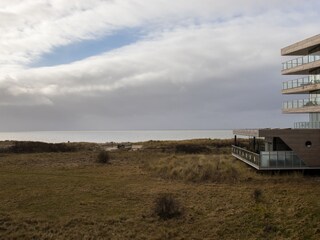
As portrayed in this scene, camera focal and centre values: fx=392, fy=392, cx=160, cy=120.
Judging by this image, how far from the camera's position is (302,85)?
1640 inches

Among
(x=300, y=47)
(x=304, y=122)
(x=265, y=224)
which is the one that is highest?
(x=300, y=47)

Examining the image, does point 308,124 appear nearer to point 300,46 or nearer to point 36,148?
point 300,46

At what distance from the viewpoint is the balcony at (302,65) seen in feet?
126

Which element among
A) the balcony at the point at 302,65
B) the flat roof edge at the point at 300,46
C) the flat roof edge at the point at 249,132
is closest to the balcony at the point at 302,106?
the balcony at the point at 302,65

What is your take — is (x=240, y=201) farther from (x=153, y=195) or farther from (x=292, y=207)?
(x=153, y=195)

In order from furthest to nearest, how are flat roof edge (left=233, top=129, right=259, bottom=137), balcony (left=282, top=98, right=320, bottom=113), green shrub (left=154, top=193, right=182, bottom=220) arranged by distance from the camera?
balcony (left=282, top=98, right=320, bottom=113) → flat roof edge (left=233, top=129, right=259, bottom=137) → green shrub (left=154, top=193, right=182, bottom=220)

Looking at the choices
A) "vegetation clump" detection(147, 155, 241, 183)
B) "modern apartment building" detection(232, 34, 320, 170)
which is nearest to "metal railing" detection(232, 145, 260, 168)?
"modern apartment building" detection(232, 34, 320, 170)

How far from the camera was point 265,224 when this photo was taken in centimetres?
1888

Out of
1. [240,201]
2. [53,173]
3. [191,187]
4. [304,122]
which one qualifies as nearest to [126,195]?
[191,187]

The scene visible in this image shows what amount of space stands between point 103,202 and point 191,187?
24.5 feet

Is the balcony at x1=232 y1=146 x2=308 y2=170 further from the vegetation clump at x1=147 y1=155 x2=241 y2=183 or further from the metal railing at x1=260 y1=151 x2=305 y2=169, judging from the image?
the vegetation clump at x1=147 y1=155 x2=241 y2=183

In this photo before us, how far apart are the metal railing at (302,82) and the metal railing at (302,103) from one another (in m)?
1.74

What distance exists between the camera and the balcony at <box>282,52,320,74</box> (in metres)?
38.4

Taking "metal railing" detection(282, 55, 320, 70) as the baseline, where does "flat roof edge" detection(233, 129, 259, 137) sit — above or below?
below
